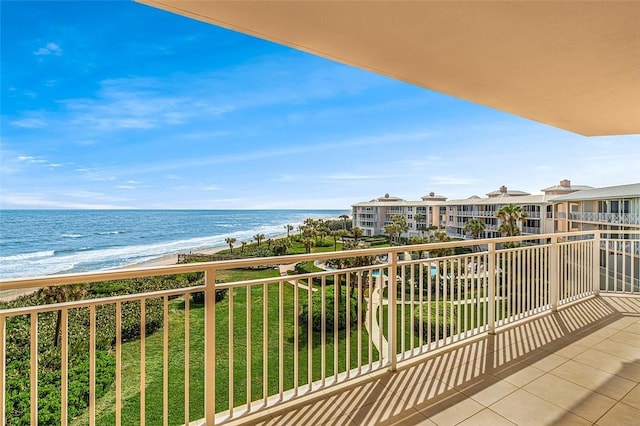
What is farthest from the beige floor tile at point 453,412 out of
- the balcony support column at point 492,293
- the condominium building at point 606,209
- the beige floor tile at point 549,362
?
the condominium building at point 606,209

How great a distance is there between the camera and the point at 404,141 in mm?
26422

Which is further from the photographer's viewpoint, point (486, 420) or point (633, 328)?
point (633, 328)

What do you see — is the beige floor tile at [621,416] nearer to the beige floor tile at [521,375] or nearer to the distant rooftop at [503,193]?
the beige floor tile at [521,375]

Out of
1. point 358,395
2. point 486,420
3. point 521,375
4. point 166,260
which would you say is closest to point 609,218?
point 521,375

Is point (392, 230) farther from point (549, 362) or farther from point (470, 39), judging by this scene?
point (470, 39)

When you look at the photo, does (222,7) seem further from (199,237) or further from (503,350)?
(199,237)

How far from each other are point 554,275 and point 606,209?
13.2 metres

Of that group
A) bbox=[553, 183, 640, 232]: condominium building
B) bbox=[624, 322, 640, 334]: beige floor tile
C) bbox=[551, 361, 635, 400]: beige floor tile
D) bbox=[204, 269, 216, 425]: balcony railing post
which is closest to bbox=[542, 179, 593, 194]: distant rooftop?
bbox=[553, 183, 640, 232]: condominium building

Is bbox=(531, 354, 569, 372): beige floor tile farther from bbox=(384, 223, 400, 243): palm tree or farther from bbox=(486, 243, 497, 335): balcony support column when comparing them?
bbox=(384, 223, 400, 243): palm tree

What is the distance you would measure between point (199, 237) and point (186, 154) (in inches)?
341

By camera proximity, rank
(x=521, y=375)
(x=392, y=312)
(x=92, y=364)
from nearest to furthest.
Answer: (x=92, y=364) → (x=521, y=375) → (x=392, y=312)

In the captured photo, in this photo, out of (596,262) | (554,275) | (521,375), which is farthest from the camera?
(596,262)

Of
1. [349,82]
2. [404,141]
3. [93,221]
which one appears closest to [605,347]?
[349,82]

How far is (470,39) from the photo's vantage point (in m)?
1.83
